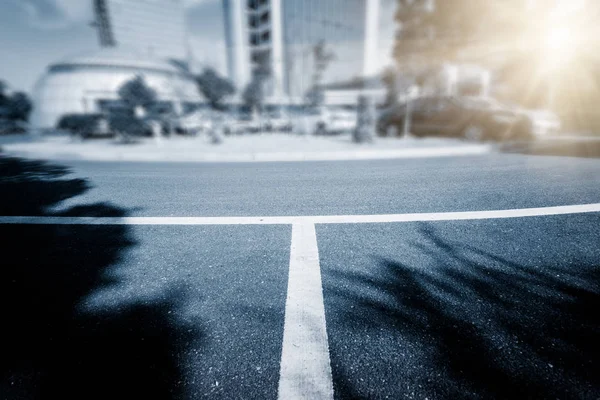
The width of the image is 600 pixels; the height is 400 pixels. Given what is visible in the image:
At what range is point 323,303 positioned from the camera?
7.05 ft

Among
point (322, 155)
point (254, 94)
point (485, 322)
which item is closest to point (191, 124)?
point (254, 94)

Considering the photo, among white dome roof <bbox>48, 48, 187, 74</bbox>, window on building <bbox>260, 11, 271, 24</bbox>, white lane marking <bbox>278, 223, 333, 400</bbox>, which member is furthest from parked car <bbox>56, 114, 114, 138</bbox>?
window on building <bbox>260, 11, 271, 24</bbox>

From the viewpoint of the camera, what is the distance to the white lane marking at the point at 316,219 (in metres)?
3.71

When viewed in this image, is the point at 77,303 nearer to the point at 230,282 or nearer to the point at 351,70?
the point at 230,282

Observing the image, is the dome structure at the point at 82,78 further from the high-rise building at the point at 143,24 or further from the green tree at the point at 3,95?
the high-rise building at the point at 143,24

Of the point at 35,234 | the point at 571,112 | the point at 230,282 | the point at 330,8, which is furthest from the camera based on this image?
the point at 330,8

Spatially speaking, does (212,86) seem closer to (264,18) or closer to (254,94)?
(254,94)

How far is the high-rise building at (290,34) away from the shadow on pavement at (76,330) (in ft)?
182

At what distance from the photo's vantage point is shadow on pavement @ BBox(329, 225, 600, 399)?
1.50m

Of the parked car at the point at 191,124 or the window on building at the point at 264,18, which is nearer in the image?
the parked car at the point at 191,124

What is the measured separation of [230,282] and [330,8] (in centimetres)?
8119

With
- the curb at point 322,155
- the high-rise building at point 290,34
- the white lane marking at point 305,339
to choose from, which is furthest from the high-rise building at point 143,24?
the white lane marking at point 305,339

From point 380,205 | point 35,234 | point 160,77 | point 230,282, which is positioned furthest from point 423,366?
point 160,77

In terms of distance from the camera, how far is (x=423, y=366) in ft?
5.29
